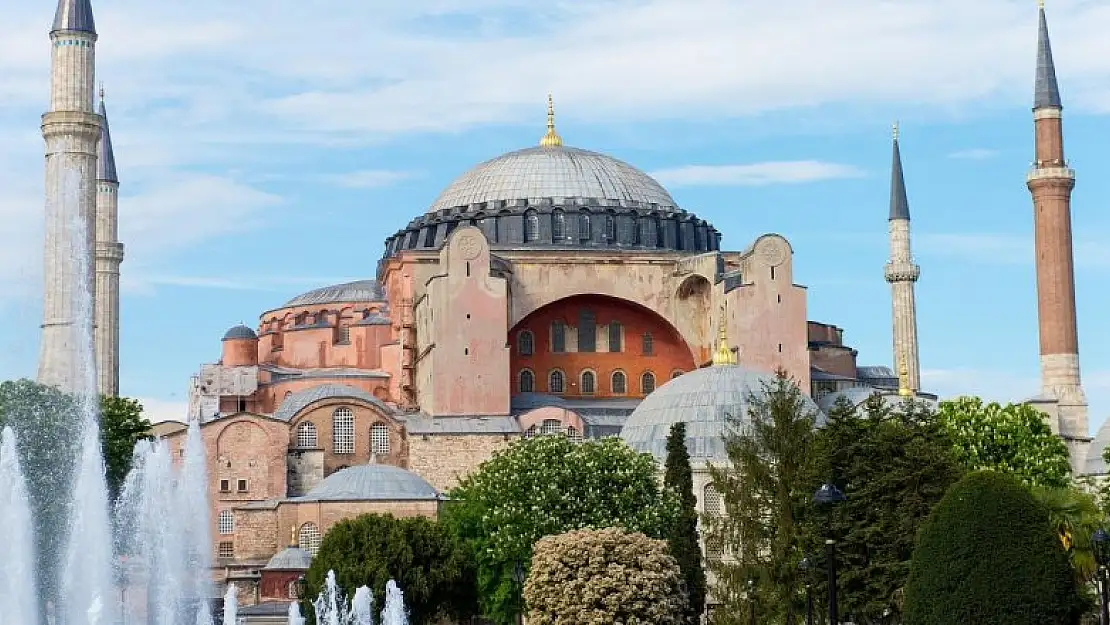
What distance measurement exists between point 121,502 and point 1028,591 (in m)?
24.3

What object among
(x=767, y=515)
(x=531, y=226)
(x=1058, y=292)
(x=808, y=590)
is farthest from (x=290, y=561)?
(x=1058, y=292)

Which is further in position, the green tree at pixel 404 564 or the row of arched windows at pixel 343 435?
the row of arched windows at pixel 343 435

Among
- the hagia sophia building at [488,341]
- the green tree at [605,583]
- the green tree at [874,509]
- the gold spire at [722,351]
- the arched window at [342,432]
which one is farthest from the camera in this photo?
the arched window at [342,432]

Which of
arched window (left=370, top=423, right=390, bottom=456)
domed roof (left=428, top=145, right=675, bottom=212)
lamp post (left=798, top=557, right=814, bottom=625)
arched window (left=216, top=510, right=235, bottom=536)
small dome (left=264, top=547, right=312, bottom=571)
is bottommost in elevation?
lamp post (left=798, top=557, right=814, bottom=625)

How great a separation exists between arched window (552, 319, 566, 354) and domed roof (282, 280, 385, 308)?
6.79 metres

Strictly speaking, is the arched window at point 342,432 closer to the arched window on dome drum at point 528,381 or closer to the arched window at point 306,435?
the arched window at point 306,435

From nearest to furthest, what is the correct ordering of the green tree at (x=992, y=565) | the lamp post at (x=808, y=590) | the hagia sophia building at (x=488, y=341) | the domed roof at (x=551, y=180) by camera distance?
1. the green tree at (x=992, y=565)
2. the lamp post at (x=808, y=590)
3. the hagia sophia building at (x=488, y=341)
4. the domed roof at (x=551, y=180)

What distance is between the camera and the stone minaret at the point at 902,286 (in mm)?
68812

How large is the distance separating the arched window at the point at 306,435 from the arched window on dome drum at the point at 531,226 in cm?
931

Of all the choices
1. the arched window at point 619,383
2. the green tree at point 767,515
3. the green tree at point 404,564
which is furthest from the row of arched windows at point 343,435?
the green tree at point 767,515

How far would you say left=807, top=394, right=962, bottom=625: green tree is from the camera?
3434 centimetres

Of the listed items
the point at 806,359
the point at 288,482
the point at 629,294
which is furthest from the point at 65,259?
the point at 806,359

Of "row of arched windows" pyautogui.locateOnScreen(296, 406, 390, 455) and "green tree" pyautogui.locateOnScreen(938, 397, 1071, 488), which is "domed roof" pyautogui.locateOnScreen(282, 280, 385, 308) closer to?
"row of arched windows" pyautogui.locateOnScreen(296, 406, 390, 455)

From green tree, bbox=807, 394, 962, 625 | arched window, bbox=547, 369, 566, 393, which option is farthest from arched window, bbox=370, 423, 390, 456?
green tree, bbox=807, 394, 962, 625
